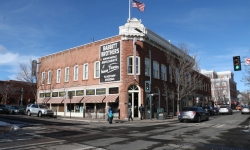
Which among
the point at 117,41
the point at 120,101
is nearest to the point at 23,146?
the point at 120,101

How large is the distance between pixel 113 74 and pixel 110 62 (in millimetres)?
1681

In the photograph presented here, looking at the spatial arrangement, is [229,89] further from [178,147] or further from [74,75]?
[178,147]

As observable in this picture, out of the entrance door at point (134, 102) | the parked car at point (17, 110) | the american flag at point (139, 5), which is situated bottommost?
the parked car at point (17, 110)

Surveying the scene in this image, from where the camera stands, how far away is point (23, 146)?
8641 mm

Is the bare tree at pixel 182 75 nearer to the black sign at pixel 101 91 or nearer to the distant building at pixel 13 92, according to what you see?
the black sign at pixel 101 91

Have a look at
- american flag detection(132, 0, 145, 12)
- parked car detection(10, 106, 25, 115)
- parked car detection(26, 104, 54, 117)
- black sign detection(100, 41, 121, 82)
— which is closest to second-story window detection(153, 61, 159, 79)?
black sign detection(100, 41, 121, 82)

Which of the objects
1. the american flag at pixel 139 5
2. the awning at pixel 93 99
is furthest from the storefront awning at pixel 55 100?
the american flag at pixel 139 5

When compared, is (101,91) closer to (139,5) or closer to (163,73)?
(163,73)

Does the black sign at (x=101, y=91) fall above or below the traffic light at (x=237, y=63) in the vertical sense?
below

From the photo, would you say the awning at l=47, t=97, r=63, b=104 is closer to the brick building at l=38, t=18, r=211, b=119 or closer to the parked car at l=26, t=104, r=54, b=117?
the brick building at l=38, t=18, r=211, b=119

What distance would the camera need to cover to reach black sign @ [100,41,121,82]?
27.0 metres

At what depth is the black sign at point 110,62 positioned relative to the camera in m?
27.0

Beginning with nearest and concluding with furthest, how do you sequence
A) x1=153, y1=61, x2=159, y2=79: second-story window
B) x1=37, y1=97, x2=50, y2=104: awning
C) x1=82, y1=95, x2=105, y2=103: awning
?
x1=82, y1=95, x2=105, y2=103: awning
x1=153, y1=61, x2=159, y2=79: second-story window
x1=37, y1=97, x2=50, y2=104: awning

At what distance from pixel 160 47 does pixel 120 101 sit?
10.9 metres
